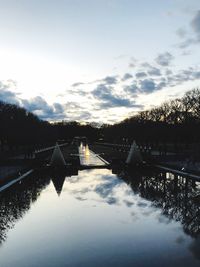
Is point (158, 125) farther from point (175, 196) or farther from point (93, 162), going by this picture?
point (175, 196)

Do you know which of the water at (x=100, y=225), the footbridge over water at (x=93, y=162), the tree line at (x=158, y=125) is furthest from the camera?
the tree line at (x=158, y=125)

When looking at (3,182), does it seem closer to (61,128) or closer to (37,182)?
(37,182)

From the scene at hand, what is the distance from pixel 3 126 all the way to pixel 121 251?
3812 cm

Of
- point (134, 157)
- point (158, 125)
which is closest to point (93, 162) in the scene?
point (134, 157)

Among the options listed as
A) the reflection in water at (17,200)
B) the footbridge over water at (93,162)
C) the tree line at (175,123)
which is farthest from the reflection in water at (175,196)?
the tree line at (175,123)

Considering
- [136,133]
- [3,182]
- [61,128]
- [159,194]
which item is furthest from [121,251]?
[61,128]

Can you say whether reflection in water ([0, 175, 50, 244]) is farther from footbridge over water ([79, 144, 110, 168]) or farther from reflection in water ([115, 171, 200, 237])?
footbridge over water ([79, 144, 110, 168])

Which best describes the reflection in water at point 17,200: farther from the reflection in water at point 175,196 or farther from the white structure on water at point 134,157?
the white structure on water at point 134,157

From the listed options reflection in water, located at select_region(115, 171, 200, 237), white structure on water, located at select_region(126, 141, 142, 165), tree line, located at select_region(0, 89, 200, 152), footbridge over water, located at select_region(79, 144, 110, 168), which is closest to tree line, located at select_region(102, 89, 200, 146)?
tree line, located at select_region(0, 89, 200, 152)

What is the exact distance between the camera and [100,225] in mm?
10617

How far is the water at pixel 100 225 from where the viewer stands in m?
7.70

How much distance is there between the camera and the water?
7.70 metres

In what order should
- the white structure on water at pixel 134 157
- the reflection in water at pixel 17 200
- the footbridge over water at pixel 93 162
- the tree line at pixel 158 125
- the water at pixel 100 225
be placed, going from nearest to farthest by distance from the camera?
the water at pixel 100 225 < the reflection in water at pixel 17 200 < the footbridge over water at pixel 93 162 < the white structure on water at pixel 134 157 < the tree line at pixel 158 125

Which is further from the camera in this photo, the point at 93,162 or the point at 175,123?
the point at 175,123
